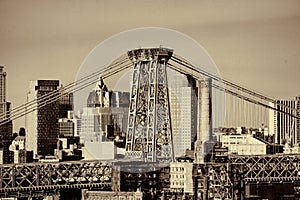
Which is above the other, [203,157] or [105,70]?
[105,70]

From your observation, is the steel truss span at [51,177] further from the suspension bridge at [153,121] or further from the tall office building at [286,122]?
the tall office building at [286,122]

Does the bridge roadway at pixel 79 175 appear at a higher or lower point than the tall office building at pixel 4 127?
lower

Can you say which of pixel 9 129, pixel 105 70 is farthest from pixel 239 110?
pixel 9 129

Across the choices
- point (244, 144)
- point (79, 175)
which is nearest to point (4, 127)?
point (79, 175)

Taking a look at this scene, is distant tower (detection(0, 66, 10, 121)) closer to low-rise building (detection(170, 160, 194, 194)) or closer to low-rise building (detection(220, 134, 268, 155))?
low-rise building (detection(170, 160, 194, 194))

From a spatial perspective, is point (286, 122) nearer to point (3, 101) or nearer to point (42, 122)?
point (42, 122)

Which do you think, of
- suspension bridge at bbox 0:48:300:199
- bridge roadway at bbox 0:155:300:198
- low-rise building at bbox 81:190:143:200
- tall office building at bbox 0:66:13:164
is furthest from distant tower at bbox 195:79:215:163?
tall office building at bbox 0:66:13:164

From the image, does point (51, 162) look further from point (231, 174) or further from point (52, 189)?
point (231, 174)

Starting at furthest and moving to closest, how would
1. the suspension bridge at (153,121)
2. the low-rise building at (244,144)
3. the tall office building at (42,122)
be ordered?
1. the low-rise building at (244,144)
2. the tall office building at (42,122)
3. the suspension bridge at (153,121)

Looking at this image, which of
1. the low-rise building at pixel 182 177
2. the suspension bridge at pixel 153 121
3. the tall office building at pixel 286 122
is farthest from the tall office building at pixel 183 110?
the tall office building at pixel 286 122
